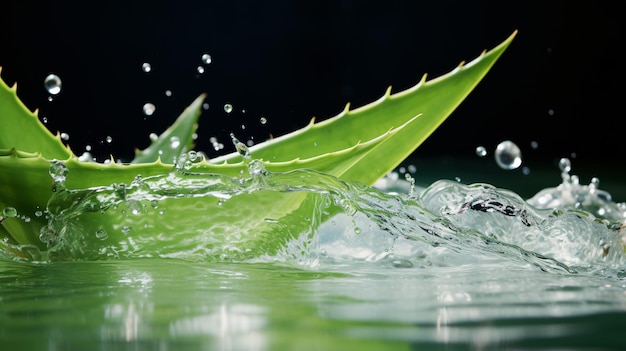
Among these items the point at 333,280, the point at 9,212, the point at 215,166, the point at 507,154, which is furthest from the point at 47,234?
the point at 507,154

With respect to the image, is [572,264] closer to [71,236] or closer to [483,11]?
[71,236]

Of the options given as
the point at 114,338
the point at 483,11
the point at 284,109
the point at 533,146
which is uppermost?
the point at 483,11

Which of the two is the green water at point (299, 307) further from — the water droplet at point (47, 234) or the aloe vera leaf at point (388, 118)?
the aloe vera leaf at point (388, 118)

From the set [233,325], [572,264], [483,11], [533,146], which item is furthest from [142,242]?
[483,11]

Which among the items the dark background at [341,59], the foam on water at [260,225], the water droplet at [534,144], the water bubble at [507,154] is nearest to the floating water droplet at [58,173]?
the foam on water at [260,225]

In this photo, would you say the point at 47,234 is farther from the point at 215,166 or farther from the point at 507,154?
the point at 507,154

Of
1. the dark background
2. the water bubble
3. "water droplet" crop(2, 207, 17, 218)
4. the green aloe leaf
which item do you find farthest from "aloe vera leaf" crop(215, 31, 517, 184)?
the dark background
